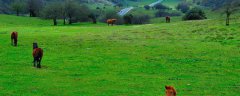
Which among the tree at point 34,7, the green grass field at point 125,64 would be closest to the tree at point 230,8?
the green grass field at point 125,64

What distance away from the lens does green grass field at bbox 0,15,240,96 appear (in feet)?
87.9

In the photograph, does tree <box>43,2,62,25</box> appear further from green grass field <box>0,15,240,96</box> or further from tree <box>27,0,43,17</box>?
green grass field <box>0,15,240,96</box>

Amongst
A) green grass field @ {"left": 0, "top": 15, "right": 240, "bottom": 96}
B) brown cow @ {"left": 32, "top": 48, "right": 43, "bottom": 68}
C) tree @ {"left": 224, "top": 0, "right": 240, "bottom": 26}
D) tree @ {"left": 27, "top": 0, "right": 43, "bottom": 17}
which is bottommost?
green grass field @ {"left": 0, "top": 15, "right": 240, "bottom": 96}

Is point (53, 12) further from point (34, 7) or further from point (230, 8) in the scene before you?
point (230, 8)

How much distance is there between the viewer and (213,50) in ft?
154

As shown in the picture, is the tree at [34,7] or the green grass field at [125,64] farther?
the tree at [34,7]

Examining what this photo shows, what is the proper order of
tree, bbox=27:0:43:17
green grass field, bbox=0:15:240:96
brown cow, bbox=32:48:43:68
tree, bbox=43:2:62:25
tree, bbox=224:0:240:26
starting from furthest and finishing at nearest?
tree, bbox=27:0:43:17 < tree, bbox=43:2:62:25 < tree, bbox=224:0:240:26 < brown cow, bbox=32:48:43:68 < green grass field, bbox=0:15:240:96

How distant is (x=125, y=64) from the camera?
37.3 m

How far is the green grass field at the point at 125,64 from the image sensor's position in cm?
2680

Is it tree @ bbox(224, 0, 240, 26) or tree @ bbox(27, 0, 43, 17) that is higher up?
tree @ bbox(27, 0, 43, 17)

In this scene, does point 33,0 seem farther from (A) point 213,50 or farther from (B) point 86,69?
(B) point 86,69

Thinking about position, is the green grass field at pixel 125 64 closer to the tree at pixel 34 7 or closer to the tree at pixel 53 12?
the tree at pixel 53 12

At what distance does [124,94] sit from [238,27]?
42.7 m

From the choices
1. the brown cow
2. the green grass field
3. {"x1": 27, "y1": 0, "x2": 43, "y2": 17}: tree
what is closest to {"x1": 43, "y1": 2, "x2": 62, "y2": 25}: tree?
{"x1": 27, "y1": 0, "x2": 43, "y2": 17}: tree
